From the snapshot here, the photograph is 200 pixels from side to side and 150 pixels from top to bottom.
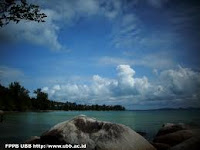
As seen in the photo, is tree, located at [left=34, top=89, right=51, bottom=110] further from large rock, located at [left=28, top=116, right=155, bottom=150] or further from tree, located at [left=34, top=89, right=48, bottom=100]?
large rock, located at [left=28, top=116, right=155, bottom=150]

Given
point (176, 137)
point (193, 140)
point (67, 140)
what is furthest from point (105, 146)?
point (176, 137)

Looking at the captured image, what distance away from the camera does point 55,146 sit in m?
10.9

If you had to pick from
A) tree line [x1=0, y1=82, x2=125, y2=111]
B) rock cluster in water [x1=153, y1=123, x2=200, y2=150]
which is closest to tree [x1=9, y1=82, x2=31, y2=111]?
tree line [x1=0, y1=82, x2=125, y2=111]

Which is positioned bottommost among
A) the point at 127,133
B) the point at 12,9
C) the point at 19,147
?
the point at 19,147

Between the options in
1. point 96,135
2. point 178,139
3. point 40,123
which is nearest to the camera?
point 96,135

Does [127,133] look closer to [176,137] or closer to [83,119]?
[83,119]

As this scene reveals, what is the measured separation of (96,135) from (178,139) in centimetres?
511

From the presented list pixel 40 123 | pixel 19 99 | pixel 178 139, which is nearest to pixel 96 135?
pixel 178 139

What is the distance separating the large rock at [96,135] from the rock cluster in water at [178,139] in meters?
1.62

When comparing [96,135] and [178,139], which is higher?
[96,135]

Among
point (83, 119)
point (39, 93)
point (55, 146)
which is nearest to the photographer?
point (55, 146)

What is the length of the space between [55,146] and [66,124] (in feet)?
3.54

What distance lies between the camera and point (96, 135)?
10930mm

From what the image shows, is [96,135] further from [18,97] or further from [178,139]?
[18,97]
